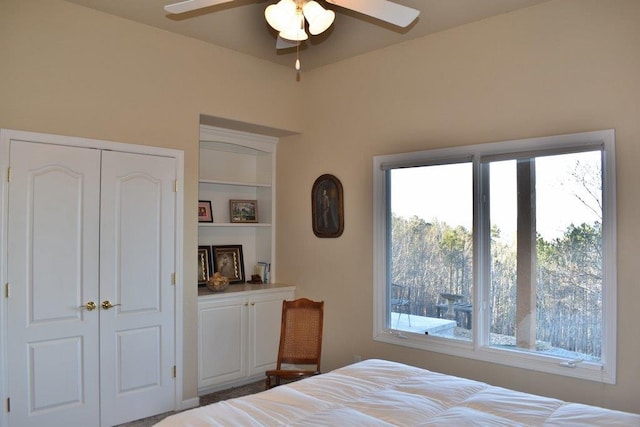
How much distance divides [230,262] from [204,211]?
59 centimetres

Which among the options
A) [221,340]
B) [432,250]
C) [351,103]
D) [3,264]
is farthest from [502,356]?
[3,264]

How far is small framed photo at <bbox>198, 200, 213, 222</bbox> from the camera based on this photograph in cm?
482

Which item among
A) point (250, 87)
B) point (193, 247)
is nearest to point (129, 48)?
point (250, 87)

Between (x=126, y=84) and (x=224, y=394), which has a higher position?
(x=126, y=84)

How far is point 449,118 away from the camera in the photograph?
12.4ft

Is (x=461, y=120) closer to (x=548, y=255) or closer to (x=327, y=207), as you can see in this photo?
(x=548, y=255)

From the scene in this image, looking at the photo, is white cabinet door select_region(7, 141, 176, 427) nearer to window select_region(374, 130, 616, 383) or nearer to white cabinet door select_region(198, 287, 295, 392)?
white cabinet door select_region(198, 287, 295, 392)

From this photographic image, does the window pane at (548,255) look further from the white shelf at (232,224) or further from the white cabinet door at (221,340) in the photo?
the white shelf at (232,224)

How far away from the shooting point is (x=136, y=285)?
376 centimetres

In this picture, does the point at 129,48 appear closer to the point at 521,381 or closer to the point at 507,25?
the point at 507,25

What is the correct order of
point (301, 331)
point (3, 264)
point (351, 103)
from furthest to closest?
1. point (351, 103)
2. point (301, 331)
3. point (3, 264)

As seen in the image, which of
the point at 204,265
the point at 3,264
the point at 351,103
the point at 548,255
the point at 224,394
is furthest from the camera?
the point at 204,265

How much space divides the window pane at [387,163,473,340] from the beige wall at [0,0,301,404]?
60.4 inches

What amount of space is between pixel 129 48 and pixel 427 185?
2562mm
